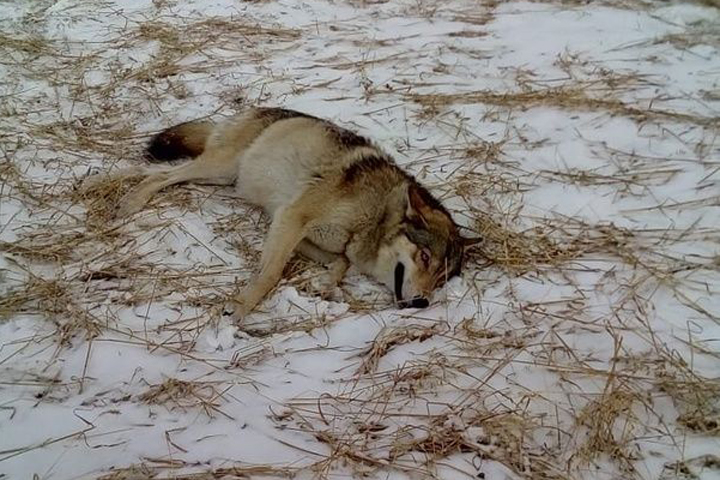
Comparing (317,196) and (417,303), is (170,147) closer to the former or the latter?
(317,196)

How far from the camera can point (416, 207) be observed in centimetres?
395

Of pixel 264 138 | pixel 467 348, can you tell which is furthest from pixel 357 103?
pixel 467 348

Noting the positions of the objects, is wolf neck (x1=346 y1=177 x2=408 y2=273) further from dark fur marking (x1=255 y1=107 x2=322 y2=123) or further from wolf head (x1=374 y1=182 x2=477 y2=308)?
dark fur marking (x1=255 y1=107 x2=322 y2=123)

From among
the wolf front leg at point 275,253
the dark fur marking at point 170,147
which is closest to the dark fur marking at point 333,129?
the dark fur marking at point 170,147

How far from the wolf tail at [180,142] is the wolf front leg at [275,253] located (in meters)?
1.16

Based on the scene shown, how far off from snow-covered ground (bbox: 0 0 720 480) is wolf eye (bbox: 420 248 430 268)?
19cm

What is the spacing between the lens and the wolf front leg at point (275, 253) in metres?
3.58

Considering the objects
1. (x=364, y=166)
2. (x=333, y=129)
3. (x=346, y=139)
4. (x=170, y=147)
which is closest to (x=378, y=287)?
(x=364, y=166)

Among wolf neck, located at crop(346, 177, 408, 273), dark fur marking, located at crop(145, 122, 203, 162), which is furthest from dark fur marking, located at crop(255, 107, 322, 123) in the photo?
wolf neck, located at crop(346, 177, 408, 273)

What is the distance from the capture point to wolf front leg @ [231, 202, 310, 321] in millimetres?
3584

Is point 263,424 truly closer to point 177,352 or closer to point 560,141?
point 177,352

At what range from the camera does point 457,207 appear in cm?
454

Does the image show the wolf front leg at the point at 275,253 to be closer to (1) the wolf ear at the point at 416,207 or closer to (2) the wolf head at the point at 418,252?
(2) the wolf head at the point at 418,252

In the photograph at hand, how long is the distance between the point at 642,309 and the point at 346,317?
1.54 metres
